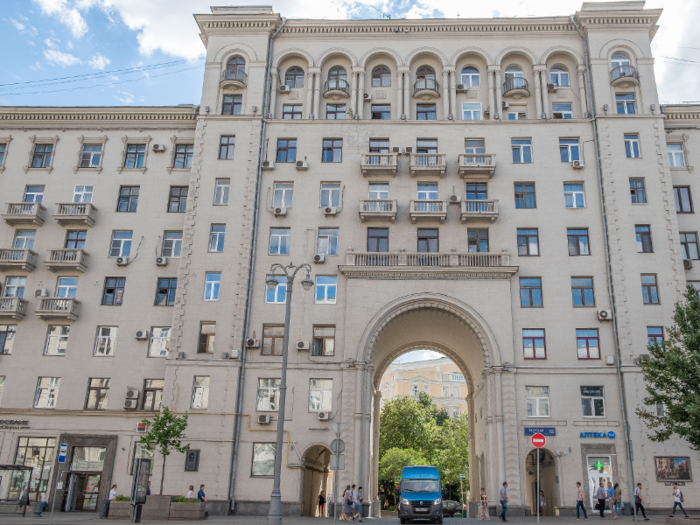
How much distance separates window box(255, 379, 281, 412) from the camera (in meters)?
31.0

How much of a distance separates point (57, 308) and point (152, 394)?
7.15 metres

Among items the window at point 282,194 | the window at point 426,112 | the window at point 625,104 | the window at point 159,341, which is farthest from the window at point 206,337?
the window at point 625,104

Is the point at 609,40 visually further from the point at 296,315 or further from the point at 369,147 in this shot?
the point at 296,315

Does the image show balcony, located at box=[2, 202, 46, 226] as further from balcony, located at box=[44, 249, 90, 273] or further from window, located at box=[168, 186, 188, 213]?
window, located at box=[168, 186, 188, 213]

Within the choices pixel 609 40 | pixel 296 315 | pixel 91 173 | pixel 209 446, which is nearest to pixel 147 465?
pixel 209 446

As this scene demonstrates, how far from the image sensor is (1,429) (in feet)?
106

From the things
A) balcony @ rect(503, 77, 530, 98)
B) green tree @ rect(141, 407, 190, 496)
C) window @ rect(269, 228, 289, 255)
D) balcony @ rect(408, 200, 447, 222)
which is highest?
balcony @ rect(503, 77, 530, 98)

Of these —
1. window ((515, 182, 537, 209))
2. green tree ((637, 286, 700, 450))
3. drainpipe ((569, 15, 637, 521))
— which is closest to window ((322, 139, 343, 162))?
window ((515, 182, 537, 209))

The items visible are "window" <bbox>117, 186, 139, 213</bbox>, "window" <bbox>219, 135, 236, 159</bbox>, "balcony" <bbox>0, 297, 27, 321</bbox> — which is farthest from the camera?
"window" <bbox>117, 186, 139, 213</bbox>

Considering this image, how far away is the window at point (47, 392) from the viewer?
32794 mm

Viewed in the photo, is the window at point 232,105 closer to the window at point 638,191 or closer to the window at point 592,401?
the window at point 638,191

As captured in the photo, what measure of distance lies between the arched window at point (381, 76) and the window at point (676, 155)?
55.6ft

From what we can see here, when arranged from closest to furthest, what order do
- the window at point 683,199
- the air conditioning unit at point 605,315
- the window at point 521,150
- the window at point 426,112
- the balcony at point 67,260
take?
the air conditioning unit at point 605,315
the balcony at point 67,260
the window at point 683,199
the window at point 521,150
the window at point 426,112

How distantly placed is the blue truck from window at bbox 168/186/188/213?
20.0 meters
